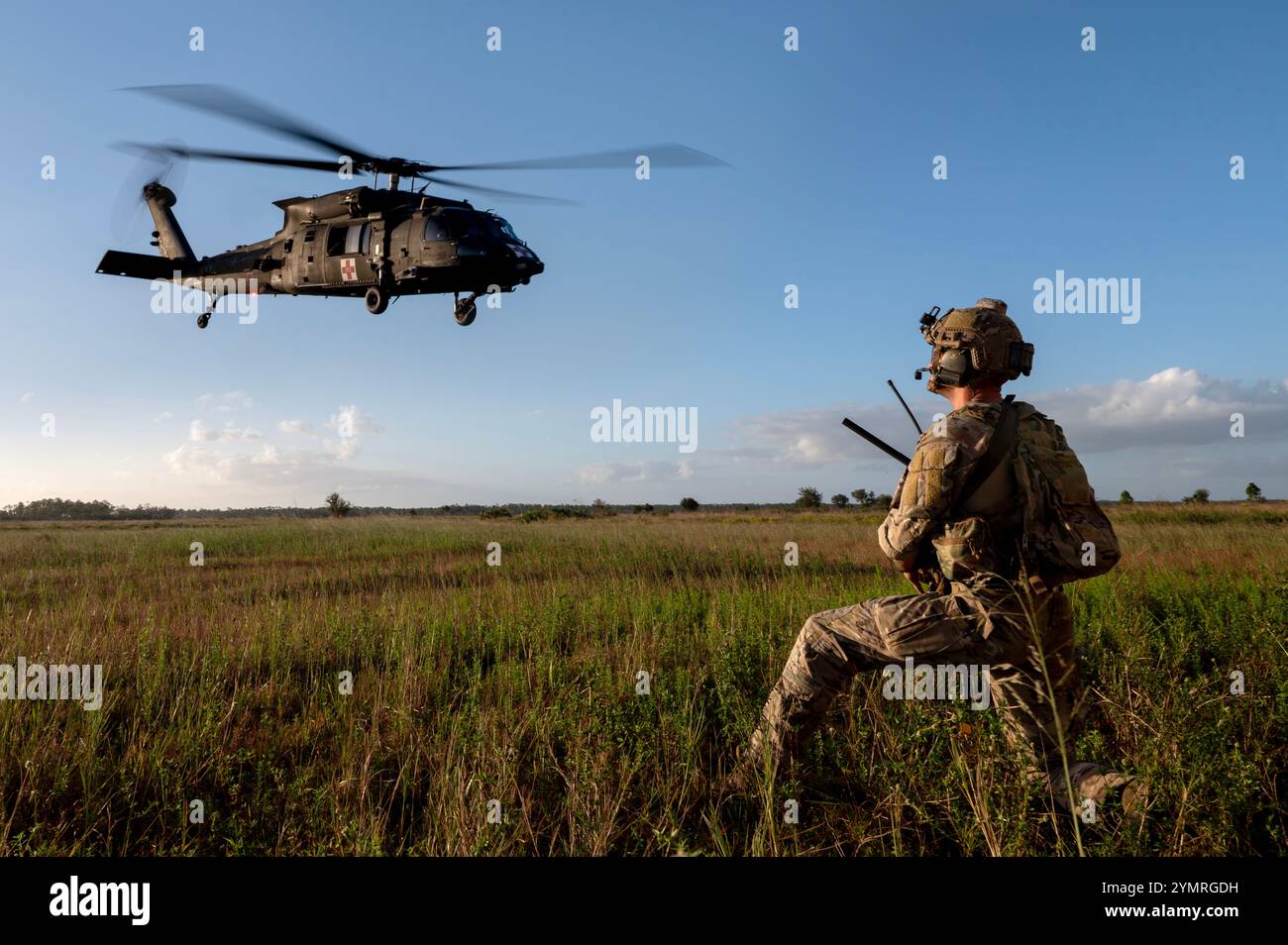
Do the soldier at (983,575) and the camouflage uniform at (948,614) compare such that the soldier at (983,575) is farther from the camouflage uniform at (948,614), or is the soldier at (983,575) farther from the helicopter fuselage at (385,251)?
the helicopter fuselage at (385,251)

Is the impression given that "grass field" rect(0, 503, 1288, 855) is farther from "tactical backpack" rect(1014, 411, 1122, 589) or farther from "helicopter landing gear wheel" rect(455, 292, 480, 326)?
"helicopter landing gear wheel" rect(455, 292, 480, 326)

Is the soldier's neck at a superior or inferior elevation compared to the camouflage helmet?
inferior

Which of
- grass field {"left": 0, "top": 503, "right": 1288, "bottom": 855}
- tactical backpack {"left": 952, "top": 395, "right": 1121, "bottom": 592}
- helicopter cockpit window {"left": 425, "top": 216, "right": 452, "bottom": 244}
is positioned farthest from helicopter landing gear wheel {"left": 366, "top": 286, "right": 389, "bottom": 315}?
tactical backpack {"left": 952, "top": 395, "right": 1121, "bottom": 592}

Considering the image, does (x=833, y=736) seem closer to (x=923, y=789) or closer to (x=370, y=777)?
(x=923, y=789)

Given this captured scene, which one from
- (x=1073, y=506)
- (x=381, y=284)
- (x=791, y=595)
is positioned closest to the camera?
(x=1073, y=506)

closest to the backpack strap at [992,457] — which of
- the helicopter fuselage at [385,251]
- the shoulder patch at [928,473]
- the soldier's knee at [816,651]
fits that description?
the shoulder patch at [928,473]

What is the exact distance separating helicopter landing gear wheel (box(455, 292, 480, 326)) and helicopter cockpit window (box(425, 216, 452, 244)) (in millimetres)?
1091

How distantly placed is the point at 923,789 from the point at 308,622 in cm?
553

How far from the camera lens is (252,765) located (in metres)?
3.77

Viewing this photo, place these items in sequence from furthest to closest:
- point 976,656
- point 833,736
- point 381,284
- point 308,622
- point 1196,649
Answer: point 381,284 < point 308,622 < point 1196,649 < point 833,736 < point 976,656

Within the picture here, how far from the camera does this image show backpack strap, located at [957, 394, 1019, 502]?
3.27 m

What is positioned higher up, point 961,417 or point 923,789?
point 961,417

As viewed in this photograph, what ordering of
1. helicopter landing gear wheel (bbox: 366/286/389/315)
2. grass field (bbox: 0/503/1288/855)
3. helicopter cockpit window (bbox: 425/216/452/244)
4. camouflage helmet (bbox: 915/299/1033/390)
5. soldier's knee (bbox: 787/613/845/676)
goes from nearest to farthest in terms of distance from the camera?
grass field (bbox: 0/503/1288/855) < soldier's knee (bbox: 787/613/845/676) < camouflage helmet (bbox: 915/299/1033/390) < helicopter cockpit window (bbox: 425/216/452/244) < helicopter landing gear wheel (bbox: 366/286/389/315)
